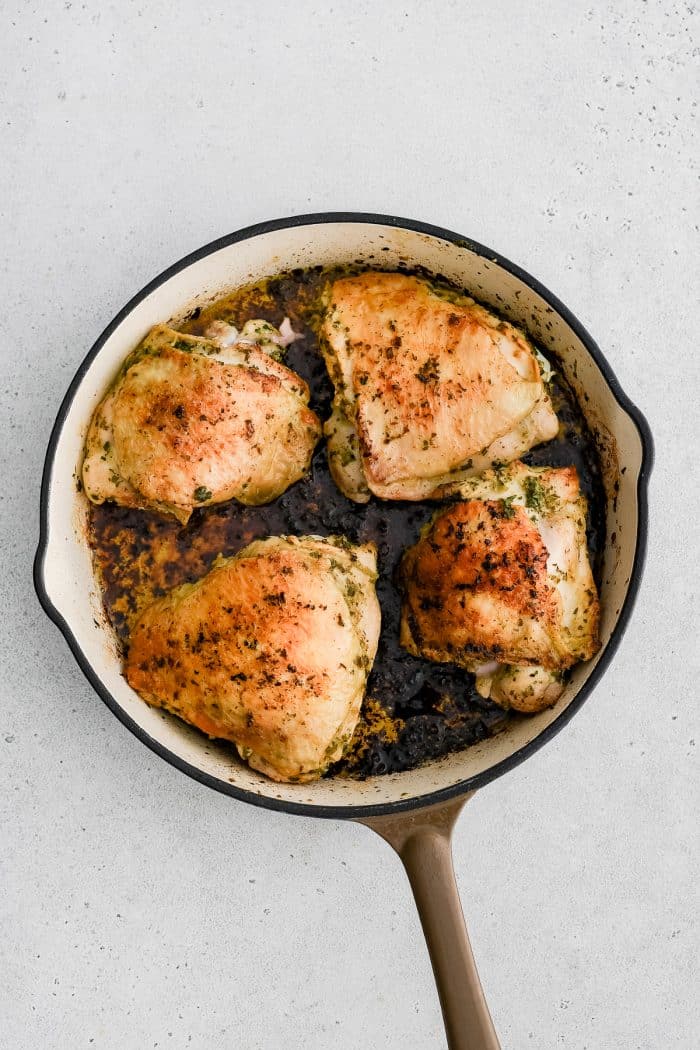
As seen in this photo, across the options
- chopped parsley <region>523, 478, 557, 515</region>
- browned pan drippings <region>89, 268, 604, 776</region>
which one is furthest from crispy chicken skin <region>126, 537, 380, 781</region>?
chopped parsley <region>523, 478, 557, 515</region>

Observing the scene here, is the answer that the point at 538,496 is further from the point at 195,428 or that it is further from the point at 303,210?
the point at 303,210

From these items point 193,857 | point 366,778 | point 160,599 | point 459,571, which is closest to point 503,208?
point 459,571

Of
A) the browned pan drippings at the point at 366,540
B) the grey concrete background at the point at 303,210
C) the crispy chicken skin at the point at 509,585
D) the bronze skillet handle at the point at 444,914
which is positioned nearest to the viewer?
the bronze skillet handle at the point at 444,914

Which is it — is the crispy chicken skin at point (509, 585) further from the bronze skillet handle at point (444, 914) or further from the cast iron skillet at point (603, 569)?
the bronze skillet handle at point (444, 914)

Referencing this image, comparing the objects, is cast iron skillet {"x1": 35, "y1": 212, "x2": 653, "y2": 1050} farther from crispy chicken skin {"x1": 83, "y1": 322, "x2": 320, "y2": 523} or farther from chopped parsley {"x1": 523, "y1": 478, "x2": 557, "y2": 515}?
chopped parsley {"x1": 523, "y1": 478, "x2": 557, "y2": 515}

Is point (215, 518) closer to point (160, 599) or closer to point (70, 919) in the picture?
point (160, 599)

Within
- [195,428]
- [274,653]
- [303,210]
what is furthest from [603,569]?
[303,210]

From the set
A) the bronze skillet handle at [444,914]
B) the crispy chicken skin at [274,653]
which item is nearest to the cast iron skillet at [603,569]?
the bronze skillet handle at [444,914]
